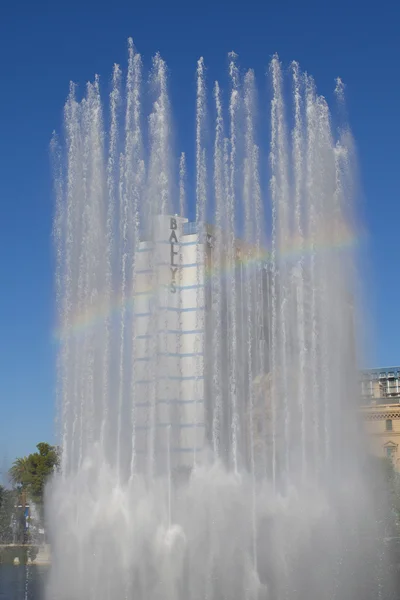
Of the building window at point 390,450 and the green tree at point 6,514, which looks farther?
the building window at point 390,450

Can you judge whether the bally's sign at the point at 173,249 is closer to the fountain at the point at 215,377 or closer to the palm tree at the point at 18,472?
the fountain at the point at 215,377

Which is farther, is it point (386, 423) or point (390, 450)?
point (386, 423)

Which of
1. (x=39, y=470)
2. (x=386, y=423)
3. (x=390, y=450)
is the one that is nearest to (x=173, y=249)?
(x=39, y=470)

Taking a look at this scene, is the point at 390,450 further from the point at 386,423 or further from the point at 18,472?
the point at 18,472

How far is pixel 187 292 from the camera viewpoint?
1865 inches

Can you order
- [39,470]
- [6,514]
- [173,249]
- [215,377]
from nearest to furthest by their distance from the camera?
[215,377]
[173,249]
[39,470]
[6,514]

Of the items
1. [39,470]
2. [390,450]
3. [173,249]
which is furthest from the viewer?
[390,450]

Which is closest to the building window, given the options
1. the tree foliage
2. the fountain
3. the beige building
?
the beige building

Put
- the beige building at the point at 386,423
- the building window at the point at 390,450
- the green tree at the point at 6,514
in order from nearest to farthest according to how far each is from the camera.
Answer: the green tree at the point at 6,514 → the beige building at the point at 386,423 → the building window at the point at 390,450

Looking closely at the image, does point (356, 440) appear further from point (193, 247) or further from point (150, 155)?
point (193, 247)

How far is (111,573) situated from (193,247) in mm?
32811

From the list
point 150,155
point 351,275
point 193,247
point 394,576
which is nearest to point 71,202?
point 150,155

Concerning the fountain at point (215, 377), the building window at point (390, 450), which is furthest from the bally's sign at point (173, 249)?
the building window at point (390, 450)

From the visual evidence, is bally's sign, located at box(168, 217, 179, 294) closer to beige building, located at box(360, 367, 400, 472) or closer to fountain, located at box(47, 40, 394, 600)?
fountain, located at box(47, 40, 394, 600)
